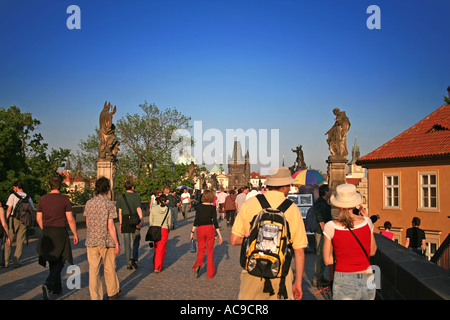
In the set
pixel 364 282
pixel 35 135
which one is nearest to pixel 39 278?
pixel 364 282

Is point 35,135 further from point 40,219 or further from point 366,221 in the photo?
point 366,221

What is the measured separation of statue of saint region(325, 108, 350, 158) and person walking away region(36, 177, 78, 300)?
50.1ft

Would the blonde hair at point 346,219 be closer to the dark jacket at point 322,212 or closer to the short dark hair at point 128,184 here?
the dark jacket at point 322,212

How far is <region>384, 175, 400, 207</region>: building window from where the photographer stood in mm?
27422

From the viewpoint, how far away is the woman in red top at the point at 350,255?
13.0 ft

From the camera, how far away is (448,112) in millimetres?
28266

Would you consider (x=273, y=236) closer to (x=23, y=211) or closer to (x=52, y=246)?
(x=52, y=246)

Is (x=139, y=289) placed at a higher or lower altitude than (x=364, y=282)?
lower

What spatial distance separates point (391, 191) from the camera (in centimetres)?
2780

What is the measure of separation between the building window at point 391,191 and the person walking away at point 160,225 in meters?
21.6

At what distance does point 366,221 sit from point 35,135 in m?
44.1

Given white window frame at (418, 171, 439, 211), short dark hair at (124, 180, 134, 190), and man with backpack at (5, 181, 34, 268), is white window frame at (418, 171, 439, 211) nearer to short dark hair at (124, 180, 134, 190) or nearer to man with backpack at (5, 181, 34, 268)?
short dark hair at (124, 180, 134, 190)
